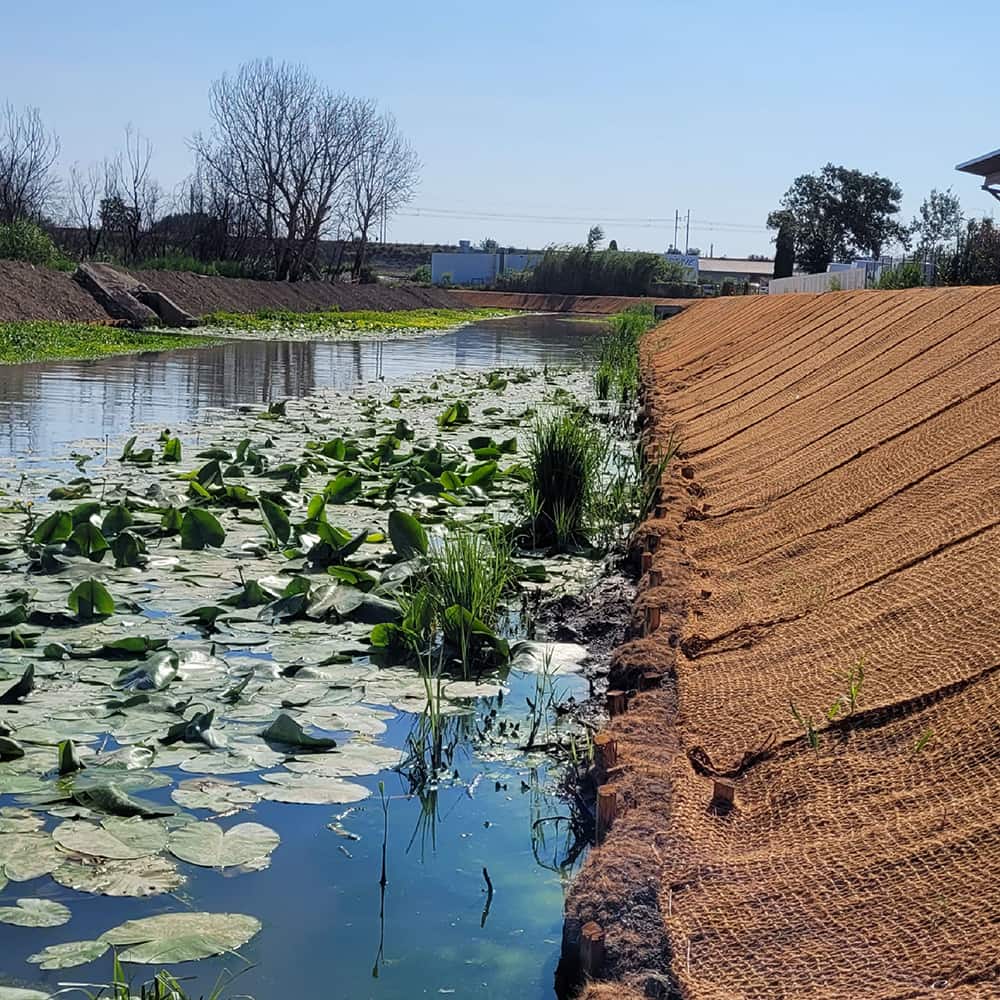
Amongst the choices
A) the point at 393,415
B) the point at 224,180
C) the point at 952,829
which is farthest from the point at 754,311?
the point at 224,180

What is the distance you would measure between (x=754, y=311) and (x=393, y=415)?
655 cm

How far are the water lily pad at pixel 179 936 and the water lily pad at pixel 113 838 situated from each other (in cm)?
30

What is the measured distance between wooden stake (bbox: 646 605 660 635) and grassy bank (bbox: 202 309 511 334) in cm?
2560

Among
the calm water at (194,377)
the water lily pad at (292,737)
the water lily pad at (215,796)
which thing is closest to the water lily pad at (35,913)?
the water lily pad at (215,796)

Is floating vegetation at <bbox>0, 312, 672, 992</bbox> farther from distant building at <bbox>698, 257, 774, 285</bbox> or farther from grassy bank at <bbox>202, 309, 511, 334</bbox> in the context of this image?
distant building at <bbox>698, 257, 774, 285</bbox>

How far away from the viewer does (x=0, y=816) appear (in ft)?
10.2

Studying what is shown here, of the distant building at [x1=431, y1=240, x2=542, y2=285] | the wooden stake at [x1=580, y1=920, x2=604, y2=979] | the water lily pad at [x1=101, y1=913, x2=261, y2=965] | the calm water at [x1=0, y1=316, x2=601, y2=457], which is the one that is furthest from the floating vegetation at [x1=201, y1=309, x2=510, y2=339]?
the distant building at [x1=431, y1=240, x2=542, y2=285]

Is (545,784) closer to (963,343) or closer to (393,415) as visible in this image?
(963,343)

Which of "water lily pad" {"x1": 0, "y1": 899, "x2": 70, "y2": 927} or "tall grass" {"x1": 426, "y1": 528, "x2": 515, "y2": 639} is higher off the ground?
"tall grass" {"x1": 426, "y1": 528, "x2": 515, "y2": 639}

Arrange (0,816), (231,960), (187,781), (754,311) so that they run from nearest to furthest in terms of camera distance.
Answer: (231,960)
(0,816)
(187,781)
(754,311)

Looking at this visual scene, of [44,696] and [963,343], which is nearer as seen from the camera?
[44,696]

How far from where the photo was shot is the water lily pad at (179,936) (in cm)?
253

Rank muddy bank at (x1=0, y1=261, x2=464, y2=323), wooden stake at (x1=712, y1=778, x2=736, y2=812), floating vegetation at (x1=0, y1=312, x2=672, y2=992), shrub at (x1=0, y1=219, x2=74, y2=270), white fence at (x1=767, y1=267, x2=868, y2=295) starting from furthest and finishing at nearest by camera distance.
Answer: shrub at (x1=0, y1=219, x2=74, y2=270)
muddy bank at (x1=0, y1=261, x2=464, y2=323)
white fence at (x1=767, y1=267, x2=868, y2=295)
floating vegetation at (x1=0, y1=312, x2=672, y2=992)
wooden stake at (x1=712, y1=778, x2=736, y2=812)

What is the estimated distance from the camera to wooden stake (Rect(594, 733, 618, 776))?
10.5 feet
